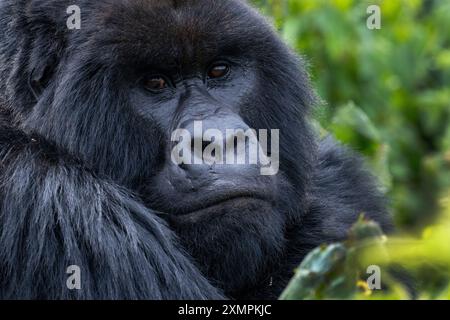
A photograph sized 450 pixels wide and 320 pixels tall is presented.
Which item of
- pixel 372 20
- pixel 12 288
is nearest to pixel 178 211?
pixel 12 288

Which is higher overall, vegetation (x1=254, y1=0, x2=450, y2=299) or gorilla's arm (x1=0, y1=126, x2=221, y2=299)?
vegetation (x1=254, y1=0, x2=450, y2=299)

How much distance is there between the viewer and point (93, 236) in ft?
10.6

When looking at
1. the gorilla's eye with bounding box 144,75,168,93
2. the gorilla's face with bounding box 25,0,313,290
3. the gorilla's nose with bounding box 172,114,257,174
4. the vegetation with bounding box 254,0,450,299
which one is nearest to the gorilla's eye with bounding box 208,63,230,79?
the gorilla's face with bounding box 25,0,313,290

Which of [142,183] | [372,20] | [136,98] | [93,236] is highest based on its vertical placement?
[372,20]

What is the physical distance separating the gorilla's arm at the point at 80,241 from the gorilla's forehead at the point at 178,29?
0.53m

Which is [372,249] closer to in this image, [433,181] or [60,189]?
[60,189]

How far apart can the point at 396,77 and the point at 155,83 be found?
3776 mm

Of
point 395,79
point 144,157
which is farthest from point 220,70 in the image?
point 395,79

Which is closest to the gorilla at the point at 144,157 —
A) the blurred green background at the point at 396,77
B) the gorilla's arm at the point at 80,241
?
the gorilla's arm at the point at 80,241

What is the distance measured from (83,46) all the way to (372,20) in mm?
2561

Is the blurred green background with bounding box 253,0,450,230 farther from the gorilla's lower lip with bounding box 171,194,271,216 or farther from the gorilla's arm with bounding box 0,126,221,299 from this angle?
the gorilla's arm with bounding box 0,126,221,299

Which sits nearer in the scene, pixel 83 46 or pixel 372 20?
pixel 83 46

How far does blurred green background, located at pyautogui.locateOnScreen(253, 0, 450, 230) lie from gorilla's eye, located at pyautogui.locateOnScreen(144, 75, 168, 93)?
2.73 meters

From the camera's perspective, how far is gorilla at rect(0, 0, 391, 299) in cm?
325
